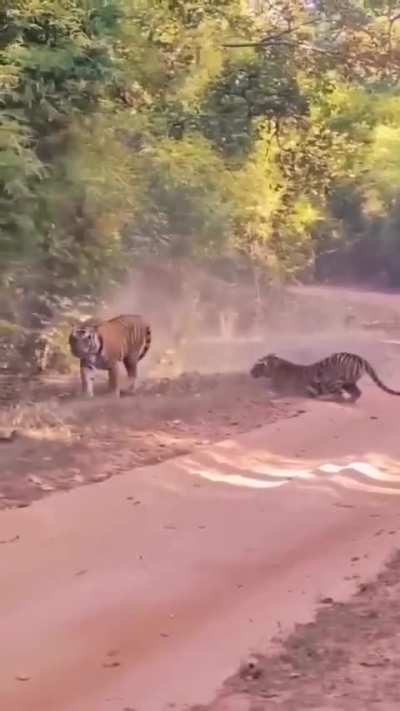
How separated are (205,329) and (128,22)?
23.1 ft

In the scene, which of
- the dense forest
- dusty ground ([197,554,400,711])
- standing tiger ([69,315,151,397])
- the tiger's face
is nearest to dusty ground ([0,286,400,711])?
dusty ground ([197,554,400,711])

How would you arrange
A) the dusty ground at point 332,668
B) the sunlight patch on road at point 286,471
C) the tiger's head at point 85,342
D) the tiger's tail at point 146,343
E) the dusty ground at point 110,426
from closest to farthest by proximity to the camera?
1. the dusty ground at point 332,668
2. the dusty ground at point 110,426
3. the sunlight patch on road at point 286,471
4. the tiger's head at point 85,342
5. the tiger's tail at point 146,343

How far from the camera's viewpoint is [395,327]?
83.7ft

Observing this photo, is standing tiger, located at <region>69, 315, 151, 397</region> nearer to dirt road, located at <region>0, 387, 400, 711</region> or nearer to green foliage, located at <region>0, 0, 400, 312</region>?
green foliage, located at <region>0, 0, 400, 312</region>

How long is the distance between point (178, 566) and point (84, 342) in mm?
5915

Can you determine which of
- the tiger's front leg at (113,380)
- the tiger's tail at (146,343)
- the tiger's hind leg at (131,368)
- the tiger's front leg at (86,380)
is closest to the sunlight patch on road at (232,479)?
the tiger's front leg at (86,380)

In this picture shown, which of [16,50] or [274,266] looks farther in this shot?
[274,266]

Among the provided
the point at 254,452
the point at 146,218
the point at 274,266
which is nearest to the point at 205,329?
the point at 274,266

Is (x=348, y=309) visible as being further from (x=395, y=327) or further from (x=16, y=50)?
(x=16, y=50)

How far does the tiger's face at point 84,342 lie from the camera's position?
13.1 meters

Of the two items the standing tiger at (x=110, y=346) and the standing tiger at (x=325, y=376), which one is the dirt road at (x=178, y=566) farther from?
the standing tiger at (x=325, y=376)

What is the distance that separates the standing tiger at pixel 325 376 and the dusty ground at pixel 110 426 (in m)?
0.33

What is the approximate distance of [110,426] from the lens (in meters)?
11.6

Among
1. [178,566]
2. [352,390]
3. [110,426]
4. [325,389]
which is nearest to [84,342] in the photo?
[110,426]
